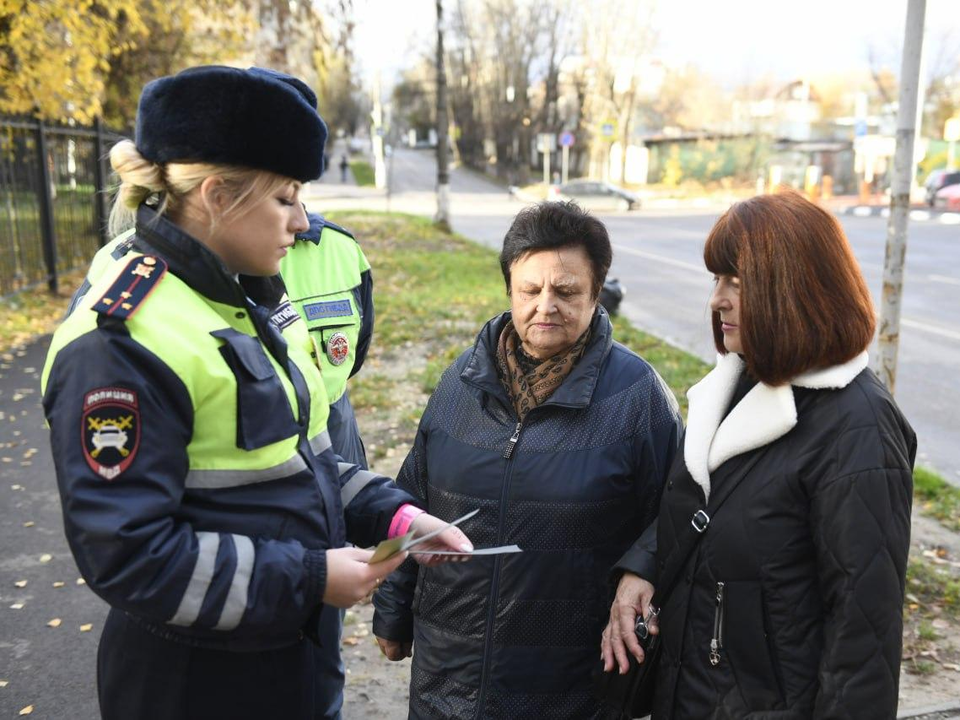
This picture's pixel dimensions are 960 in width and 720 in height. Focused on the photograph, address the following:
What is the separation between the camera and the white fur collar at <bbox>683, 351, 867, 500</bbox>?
75.2 inches

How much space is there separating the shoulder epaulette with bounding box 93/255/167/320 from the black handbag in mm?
1251

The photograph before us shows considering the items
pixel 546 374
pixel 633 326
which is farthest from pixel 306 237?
pixel 633 326

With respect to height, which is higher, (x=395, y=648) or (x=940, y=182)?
(x=940, y=182)

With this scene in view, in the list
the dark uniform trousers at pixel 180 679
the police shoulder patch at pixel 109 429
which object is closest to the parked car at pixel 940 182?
the dark uniform trousers at pixel 180 679

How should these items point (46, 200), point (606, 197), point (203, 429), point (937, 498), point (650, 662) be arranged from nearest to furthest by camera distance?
point (203, 429) < point (650, 662) < point (937, 498) < point (46, 200) < point (606, 197)

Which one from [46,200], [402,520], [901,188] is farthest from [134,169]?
[46,200]

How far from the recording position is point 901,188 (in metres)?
4.96

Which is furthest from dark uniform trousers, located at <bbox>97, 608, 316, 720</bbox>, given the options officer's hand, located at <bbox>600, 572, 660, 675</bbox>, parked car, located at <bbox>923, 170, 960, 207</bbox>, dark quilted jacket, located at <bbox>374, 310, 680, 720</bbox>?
parked car, located at <bbox>923, 170, 960, 207</bbox>

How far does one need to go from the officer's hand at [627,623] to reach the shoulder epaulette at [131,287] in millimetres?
1362

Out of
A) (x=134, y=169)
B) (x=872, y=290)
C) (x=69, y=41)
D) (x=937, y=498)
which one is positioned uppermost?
(x=69, y=41)

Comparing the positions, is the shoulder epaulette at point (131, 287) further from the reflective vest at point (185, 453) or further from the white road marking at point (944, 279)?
the white road marking at point (944, 279)

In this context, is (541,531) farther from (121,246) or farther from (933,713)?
(933,713)

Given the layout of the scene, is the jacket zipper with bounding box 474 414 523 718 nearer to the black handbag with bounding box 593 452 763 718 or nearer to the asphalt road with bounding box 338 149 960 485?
the black handbag with bounding box 593 452 763 718

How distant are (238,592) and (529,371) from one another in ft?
3.96
